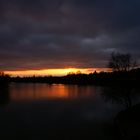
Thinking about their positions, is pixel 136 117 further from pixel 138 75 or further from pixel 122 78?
pixel 138 75

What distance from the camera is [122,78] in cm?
3719

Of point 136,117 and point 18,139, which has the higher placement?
point 136,117

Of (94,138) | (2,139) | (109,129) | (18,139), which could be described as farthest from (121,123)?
(2,139)

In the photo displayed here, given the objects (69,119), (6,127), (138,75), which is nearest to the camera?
(6,127)

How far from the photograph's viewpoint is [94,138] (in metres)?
23.6

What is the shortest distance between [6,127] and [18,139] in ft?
20.6

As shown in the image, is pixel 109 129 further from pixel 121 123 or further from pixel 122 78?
pixel 122 78

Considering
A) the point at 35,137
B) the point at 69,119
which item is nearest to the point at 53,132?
the point at 35,137

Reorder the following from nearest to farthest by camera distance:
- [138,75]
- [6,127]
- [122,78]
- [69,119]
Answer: [6,127] < [69,119] < [122,78] < [138,75]

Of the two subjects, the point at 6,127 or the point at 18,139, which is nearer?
the point at 18,139

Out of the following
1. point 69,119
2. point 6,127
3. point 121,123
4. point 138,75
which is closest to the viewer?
point 121,123

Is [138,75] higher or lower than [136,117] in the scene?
higher

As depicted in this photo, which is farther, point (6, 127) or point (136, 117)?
point (6, 127)

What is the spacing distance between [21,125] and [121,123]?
12615 millimetres
